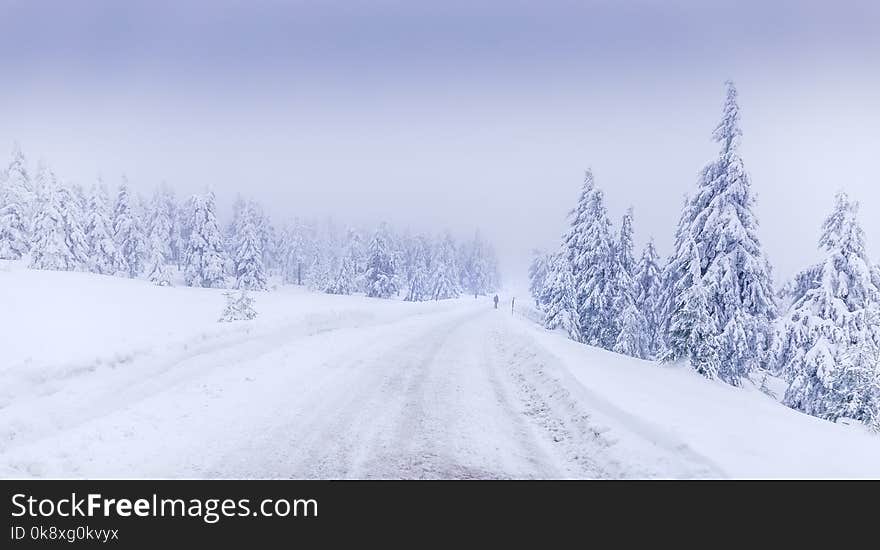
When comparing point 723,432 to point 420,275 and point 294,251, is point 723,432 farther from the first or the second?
point 294,251

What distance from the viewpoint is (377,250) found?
173 feet

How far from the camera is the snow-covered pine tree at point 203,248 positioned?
4362 centimetres

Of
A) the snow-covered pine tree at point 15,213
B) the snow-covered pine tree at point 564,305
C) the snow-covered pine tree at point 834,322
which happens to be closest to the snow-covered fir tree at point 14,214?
the snow-covered pine tree at point 15,213

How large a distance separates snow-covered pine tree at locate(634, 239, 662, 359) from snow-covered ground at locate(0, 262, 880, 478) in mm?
22298

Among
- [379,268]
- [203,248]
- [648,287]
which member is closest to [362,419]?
[648,287]

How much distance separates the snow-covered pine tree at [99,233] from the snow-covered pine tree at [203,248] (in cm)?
873

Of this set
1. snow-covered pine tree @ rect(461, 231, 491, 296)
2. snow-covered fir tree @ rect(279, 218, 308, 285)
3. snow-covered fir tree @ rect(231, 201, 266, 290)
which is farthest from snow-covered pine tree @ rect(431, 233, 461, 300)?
snow-covered fir tree @ rect(231, 201, 266, 290)

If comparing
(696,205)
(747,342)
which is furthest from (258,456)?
(747,342)

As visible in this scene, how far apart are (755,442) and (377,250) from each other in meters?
50.0

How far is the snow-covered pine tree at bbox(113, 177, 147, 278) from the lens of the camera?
157ft

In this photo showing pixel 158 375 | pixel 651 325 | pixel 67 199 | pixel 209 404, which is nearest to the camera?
pixel 209 404

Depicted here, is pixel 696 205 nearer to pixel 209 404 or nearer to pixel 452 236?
pixel 209 404

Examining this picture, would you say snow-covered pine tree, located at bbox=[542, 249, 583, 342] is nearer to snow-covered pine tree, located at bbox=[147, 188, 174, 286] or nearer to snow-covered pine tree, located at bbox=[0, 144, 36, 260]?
snow-covered pine tree, located at bbox=[147, 188, 174, 286]
